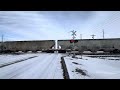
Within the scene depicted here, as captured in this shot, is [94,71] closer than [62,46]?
Yes

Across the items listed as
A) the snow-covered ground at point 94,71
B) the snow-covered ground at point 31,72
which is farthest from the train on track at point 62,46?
the snow-covered ground at point 31,72

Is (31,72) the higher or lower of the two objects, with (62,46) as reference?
lower

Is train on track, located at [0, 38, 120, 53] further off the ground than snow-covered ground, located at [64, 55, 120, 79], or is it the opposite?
train on track, located at [0, 38, 120, 53]

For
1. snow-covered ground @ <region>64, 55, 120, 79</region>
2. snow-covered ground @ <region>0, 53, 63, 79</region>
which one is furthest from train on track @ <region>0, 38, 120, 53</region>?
snow-covered ground @ <region>0, 53, 63, 79</region>

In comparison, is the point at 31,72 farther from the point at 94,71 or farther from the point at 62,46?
the point at 62,46

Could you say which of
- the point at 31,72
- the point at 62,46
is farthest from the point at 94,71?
the point at 62,46

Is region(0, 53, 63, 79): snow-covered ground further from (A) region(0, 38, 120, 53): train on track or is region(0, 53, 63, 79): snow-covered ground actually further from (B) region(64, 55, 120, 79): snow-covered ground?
(A) region(0, 38, 120, 53): train on track

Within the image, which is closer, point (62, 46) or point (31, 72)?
point (31, 72)

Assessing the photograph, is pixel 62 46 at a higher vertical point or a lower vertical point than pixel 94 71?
higher

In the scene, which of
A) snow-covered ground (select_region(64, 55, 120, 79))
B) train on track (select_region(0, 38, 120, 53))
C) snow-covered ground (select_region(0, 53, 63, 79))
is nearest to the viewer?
snow-covered ground (select_region(64, 55, 120, 79))
